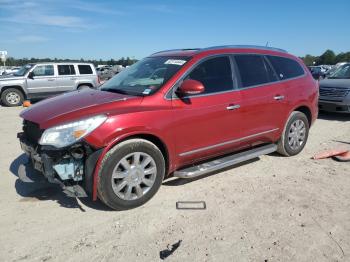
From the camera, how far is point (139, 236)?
330 centimetres

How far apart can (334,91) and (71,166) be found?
27.2 ft

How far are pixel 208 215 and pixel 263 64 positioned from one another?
268 centimetres

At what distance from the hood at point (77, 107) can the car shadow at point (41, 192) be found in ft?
2.09

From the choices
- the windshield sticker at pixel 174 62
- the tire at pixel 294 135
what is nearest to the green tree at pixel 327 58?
the tire at pixel 294 135

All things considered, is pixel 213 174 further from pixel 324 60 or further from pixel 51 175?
pixel 324 60

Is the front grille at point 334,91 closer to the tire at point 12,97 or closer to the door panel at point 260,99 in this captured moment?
the door panel at point 260,99

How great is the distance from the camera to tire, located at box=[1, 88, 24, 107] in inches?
535

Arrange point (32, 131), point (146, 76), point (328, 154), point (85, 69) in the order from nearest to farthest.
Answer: point (32, 131)
point (146, 76)
point (328, 154)
point (85, 69)

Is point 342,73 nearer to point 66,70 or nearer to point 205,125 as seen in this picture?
point 205,125

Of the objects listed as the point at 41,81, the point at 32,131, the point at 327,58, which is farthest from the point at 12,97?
the point at 327,58

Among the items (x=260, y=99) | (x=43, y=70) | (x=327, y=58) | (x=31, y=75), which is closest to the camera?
(x=260, y=99)

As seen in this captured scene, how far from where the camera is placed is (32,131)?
386 cm

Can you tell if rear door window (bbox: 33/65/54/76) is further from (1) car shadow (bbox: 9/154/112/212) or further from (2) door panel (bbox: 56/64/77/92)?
(1) car shadow (bbox: 9/154/112/212)

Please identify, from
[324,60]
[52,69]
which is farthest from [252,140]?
[324,60]
